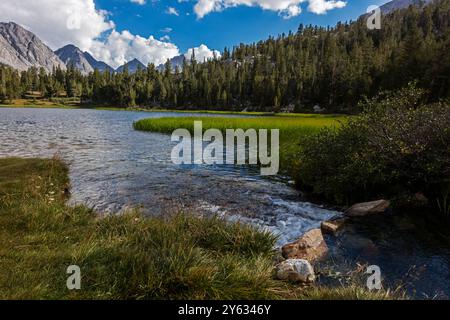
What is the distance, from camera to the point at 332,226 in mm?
11352

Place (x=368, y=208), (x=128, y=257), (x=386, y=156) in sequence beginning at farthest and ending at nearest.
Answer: (x=368, y=208)
(x=386, y=156)
(x=128, y=257)

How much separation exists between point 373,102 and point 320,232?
8880 millimetres

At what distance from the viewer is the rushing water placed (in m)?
9.00

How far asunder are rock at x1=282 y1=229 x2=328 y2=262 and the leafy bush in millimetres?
4752

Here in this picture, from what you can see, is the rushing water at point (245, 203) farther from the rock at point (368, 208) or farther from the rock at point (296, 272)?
the rock at point (296, 272)

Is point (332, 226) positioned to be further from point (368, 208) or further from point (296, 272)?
point (296, 272)

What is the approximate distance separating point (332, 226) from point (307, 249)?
2.75 meters

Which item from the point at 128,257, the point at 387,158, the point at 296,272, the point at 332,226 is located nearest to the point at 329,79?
the point at 387,158

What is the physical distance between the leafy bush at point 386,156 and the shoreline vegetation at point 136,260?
7371 mm

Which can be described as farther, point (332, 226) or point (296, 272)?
point (332, 226)

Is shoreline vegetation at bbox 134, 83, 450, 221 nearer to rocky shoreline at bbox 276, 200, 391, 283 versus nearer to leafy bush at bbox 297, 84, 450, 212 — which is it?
leafy bush at bbox 297, 84, 450, 212

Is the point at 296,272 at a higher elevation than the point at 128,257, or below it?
below
